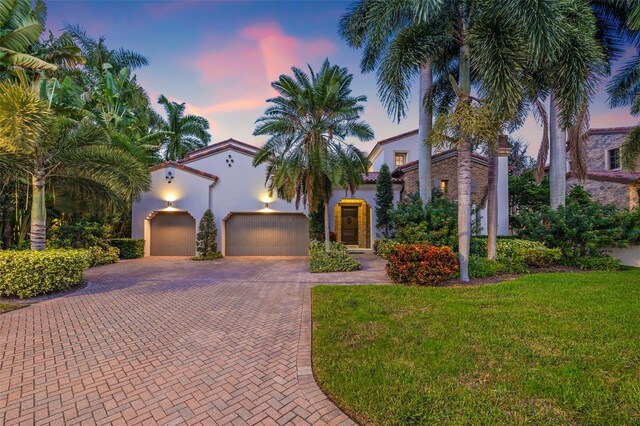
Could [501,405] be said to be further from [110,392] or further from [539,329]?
[110,392]

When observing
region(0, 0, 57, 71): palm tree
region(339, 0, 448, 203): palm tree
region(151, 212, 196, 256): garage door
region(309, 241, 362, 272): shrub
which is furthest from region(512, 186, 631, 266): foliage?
region(0, 0, 57, 71): palm tree

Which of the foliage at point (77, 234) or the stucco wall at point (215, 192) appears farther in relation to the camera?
the stucco wall at point (215, 192)

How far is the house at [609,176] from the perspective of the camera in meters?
14.4

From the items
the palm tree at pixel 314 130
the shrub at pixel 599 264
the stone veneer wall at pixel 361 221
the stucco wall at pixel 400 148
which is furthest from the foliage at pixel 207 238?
the shrub at pixel 599 264

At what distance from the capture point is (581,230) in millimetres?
9539

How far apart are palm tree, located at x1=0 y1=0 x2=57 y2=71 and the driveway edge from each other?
44.0 ft

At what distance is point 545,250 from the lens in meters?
9.30

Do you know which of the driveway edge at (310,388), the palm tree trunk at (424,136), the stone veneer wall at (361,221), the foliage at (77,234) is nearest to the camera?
the driveway edge at (310,388)

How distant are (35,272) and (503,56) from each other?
13667mm

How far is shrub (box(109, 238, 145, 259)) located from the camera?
13.7 m

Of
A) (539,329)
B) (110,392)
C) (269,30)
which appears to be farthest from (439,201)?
(110,392)

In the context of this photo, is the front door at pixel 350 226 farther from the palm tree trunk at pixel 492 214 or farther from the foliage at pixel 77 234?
the foliage at pixel 77 234

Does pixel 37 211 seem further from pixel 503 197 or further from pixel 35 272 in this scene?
pixel 503 197

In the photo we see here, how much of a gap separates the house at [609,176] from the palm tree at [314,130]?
12.8 metres
